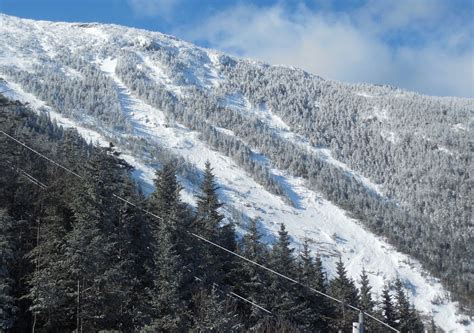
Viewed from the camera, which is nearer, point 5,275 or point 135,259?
point 5,275

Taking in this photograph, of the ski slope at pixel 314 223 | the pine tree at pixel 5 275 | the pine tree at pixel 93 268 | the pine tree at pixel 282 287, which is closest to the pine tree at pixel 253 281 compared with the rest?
the pine tree at pixel 282 287

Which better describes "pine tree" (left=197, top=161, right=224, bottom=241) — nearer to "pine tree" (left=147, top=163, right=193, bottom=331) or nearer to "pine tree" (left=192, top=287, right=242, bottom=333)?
"pine tree" (left=147, top=163, right=193, bottom=331)

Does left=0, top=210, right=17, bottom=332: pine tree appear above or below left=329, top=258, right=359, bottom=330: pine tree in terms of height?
above

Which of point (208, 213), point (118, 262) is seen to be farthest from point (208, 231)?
point (118, 262)

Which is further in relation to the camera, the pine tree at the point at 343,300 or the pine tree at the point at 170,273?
the pine tree at the point at 343,300

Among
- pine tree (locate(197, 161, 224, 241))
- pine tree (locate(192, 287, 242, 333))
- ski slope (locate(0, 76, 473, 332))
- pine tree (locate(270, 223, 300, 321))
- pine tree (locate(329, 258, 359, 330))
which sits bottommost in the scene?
ski slope (locate(0, 76, 473, 332))

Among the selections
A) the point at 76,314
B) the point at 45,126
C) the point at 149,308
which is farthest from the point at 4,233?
the point at 45,126

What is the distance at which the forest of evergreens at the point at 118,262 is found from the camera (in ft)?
70.2

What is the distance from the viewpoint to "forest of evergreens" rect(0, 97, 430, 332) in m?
21.4

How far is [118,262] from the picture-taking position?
24547mm

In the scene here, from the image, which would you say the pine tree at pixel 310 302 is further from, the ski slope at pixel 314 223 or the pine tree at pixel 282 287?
the ski slope at pixel 314 223

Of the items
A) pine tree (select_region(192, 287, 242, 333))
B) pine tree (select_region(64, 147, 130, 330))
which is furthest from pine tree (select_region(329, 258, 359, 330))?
pine tree (select_region(64, 147, 130, 330))

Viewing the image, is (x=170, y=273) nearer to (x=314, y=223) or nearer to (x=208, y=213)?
(x=208, y=213)

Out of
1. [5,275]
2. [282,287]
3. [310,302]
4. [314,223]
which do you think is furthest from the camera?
[314,223]
